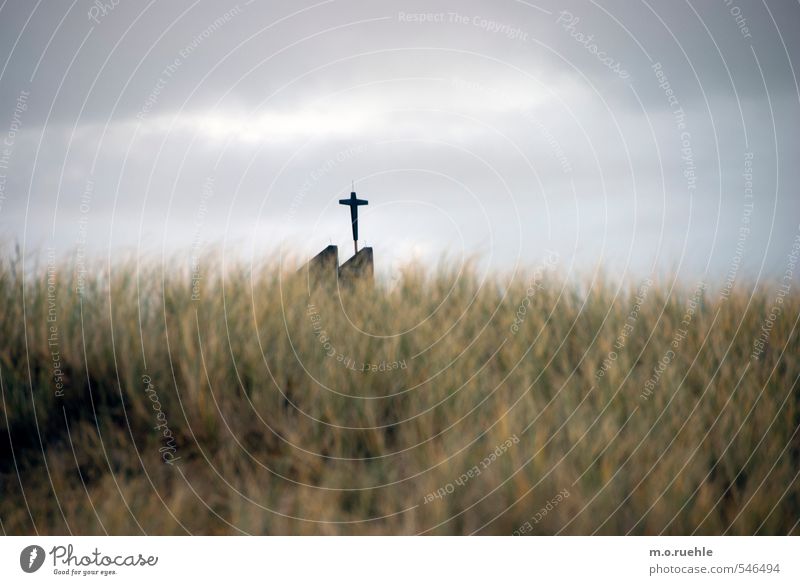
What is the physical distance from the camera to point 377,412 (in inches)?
163

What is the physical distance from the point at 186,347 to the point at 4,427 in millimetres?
1068

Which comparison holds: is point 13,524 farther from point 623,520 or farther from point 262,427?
point 623,520
